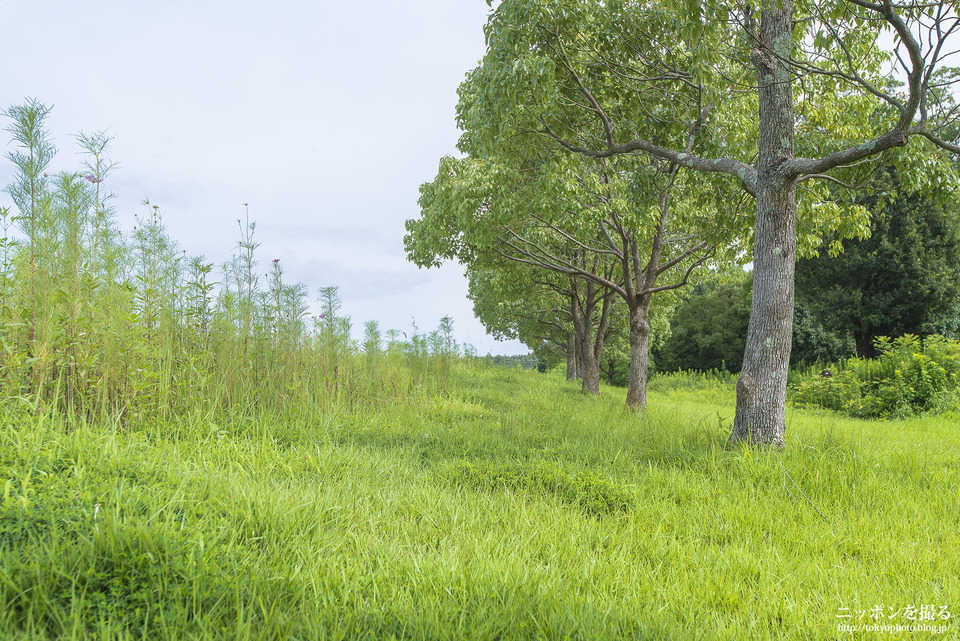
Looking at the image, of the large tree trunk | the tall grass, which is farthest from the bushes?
the large tree trunk

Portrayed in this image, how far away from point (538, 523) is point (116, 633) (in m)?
2.17

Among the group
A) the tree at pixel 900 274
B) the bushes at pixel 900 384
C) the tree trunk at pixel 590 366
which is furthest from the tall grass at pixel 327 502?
the tree at pixel 900 274

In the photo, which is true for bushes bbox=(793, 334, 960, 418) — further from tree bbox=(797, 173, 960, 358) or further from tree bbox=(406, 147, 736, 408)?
tree bbox=(797, 173, 960, 358)

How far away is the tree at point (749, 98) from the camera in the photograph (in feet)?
15.0

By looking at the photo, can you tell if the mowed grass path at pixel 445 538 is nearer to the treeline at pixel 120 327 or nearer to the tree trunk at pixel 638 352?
the treeline at pixel 120 327

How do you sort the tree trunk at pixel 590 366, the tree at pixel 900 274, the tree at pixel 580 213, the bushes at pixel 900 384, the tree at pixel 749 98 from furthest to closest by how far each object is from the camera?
1. the tree at pixel 900 274
2. the tree trunk at pixel 590 366
3. the bushes at pixel 900 384
4. the tree at pixel 580 213
5. the tree at pixel 749 98

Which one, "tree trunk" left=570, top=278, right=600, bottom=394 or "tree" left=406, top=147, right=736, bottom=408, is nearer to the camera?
"tree" left=406, top=147, right=736, bottom=408

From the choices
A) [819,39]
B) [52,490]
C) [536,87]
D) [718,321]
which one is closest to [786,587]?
[52,490]

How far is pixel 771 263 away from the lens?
16.3ft

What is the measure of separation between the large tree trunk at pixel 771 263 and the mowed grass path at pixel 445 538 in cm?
53

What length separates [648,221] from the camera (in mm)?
7859

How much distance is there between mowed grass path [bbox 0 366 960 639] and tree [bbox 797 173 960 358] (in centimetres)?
1593

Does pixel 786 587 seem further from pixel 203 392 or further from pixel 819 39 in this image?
pixel 203 392

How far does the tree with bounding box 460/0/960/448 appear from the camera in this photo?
4.58 metres
